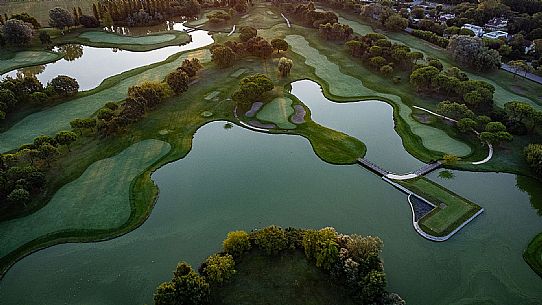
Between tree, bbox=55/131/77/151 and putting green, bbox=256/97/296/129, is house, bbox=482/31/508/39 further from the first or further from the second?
tree, bbox=55/131/77/151

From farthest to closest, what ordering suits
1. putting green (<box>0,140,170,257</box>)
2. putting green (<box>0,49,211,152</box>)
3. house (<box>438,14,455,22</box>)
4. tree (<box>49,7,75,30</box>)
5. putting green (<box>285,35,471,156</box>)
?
house (<box>438,14,455,22</box>) → tree (<box>49,7,75,30</box>) → putting green (<box>0,49,211,152</box>) → putting green (<box>285,35,471,156</box>) → putting green (<box>0,140,170,257</box>)

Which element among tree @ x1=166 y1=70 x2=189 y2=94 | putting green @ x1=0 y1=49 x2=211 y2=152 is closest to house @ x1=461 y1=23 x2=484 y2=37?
tree @ x1=166 y1=70 x2=189 y2=94

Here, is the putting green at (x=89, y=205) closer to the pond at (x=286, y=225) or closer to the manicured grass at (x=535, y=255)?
the pond at (x=286, y=225)

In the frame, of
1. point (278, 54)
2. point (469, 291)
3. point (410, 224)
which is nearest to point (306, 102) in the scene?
point (278, 54)

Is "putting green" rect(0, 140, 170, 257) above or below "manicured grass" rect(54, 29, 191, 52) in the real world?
below

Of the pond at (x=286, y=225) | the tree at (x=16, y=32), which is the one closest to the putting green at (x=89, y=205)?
the pond at (x=286, y=225)

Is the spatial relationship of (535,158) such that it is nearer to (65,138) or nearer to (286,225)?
(286,225)

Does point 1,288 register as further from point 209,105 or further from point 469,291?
point 469,291

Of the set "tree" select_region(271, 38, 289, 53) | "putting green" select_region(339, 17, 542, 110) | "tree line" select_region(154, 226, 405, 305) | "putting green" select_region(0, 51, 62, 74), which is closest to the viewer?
"tree line" select_region(154, 226, 405, 305)
